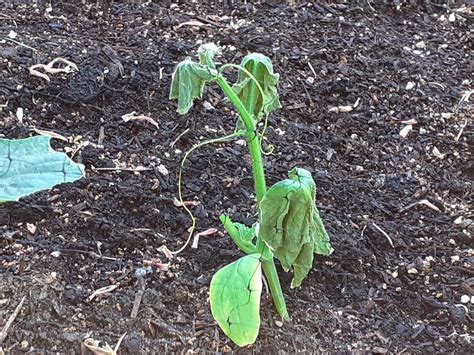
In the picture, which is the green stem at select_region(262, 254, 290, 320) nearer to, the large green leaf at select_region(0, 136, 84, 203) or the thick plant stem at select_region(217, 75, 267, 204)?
the thick plant stem at select_region(217, 75, 267, 204)

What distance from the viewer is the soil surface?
112cm

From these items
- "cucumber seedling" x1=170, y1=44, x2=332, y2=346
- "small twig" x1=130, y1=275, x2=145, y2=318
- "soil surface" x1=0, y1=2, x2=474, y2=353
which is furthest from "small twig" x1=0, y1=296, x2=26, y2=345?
"cucumber seedling" x1=170, y1=44, x2=332, y2=346

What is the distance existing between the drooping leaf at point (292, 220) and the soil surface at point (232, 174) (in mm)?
198

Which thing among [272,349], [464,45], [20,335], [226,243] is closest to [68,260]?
[20,335]

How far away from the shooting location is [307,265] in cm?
99

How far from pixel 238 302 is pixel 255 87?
0.31 meters

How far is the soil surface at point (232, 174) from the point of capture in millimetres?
1124

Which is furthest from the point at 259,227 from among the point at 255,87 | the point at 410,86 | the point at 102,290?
the point at 410,86

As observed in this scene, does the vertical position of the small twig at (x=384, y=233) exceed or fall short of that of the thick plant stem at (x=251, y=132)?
it falls short

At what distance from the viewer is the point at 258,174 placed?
1010 millimetres

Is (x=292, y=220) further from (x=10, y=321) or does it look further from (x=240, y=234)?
(x=10, y=321)

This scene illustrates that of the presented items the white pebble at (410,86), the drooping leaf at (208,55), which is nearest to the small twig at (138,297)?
the drooping leaf at (208,55)

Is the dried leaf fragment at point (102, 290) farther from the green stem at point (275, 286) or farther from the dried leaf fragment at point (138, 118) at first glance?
the dried leaf fragment at point (138, 118)

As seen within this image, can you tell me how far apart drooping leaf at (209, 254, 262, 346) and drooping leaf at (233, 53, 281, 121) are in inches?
9.3
